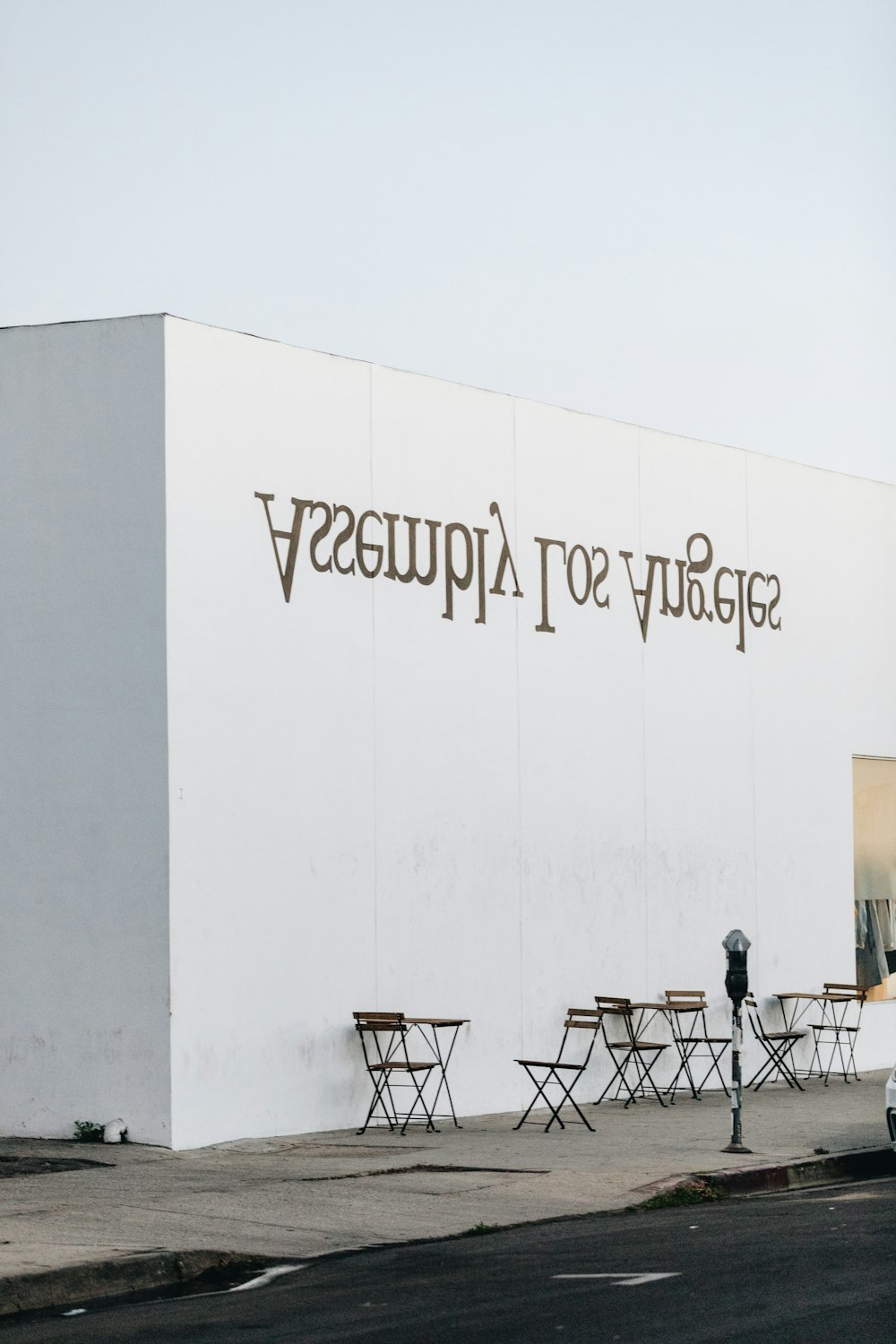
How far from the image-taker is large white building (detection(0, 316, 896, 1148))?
1493cm

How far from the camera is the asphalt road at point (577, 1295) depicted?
7.84m

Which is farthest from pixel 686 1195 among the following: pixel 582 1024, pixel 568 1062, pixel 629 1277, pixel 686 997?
pixel 686 997

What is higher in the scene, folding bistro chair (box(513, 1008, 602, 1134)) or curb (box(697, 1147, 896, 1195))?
folding bistro chair (box(513, 1008, 602, 1134))

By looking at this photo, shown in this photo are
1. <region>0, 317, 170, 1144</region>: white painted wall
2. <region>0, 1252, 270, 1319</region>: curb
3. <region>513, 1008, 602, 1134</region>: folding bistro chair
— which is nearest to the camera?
<region>0, 1252, 270, 1319</region>: curb

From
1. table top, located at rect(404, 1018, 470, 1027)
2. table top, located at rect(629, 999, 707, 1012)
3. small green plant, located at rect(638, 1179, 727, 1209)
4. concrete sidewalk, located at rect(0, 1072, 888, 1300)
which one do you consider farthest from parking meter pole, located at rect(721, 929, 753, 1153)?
table top, located at rect(629, 999, 707, 1012)

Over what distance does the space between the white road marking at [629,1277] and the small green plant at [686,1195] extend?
9.44 ft

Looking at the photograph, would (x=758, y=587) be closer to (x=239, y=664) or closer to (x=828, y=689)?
(x=828, y=689)

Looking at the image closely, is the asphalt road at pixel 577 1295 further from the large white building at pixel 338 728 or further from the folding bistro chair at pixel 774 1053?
the folding bistro chair at pixel 774 1053

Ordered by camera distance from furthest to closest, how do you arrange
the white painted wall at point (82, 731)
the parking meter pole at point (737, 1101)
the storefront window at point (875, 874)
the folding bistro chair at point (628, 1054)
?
the storefront window at point (875, 874) → the folding bistro chair at point (628, 1054) → the white painted wall at point (82, 731) → the parking meter pole at point (737, 1101)

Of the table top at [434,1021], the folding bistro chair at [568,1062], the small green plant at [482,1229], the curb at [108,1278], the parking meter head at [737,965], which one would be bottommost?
the small green plant at [482,1229]

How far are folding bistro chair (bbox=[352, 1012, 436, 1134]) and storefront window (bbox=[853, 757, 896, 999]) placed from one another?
7567 mm

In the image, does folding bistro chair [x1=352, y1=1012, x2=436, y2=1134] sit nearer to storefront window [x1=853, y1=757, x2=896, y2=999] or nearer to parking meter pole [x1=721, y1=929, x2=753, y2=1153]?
parking meter pole [x1=721, y1=929, x2=753, y2=1153]

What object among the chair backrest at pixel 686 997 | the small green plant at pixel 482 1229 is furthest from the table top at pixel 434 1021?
the small green plant at pixel 482 1229

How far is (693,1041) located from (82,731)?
720 cm
